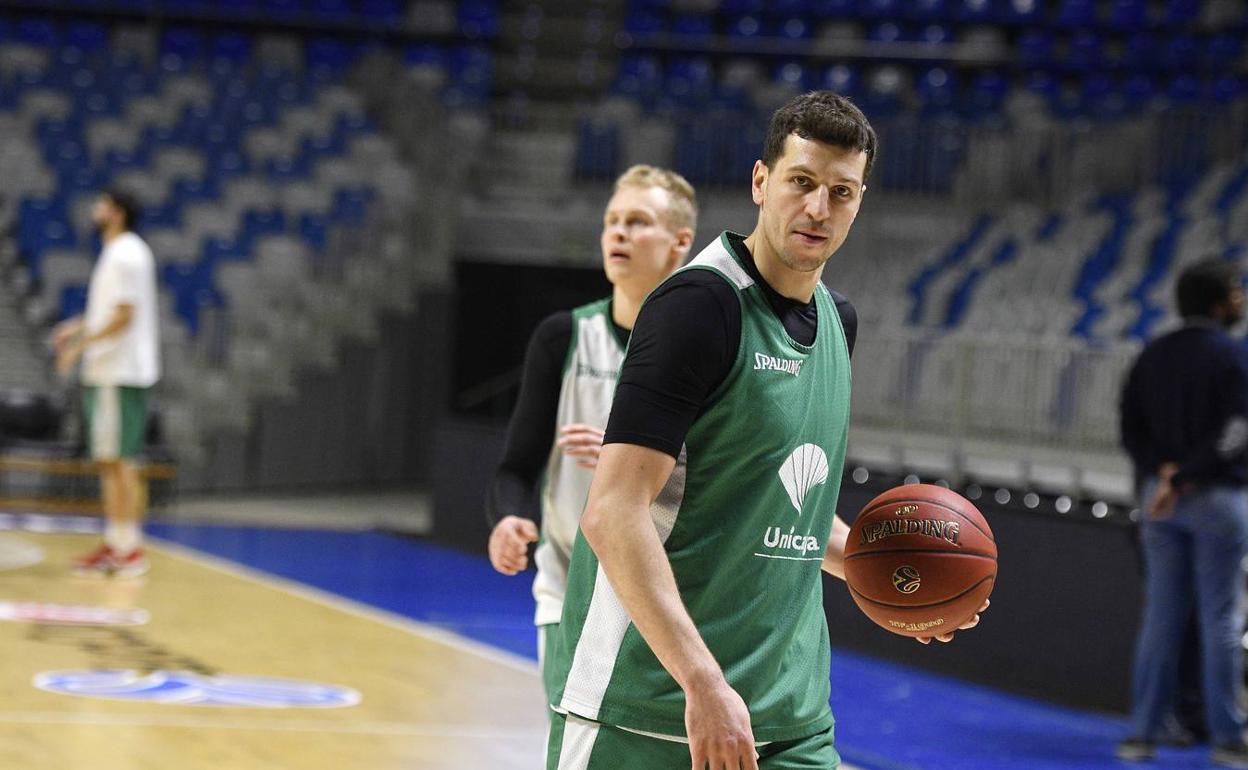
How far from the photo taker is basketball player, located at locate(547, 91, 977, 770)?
2.18 m

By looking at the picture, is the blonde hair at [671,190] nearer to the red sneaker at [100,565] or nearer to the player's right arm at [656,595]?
the player's right arm at [656,595]

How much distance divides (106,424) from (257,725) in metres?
3.22

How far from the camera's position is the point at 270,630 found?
7.45 metres

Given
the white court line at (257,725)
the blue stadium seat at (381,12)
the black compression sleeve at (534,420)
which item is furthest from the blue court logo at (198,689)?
the blue stadium seat at (381,12)

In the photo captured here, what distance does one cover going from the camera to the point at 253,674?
21.0ft

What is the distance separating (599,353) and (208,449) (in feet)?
32.8

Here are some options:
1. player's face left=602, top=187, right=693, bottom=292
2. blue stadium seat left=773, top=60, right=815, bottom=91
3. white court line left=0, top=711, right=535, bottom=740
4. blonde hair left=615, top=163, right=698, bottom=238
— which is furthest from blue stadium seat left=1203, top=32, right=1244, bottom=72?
player's face left=602, top=187, right=693, bottom=292

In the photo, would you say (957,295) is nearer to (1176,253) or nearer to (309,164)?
(1176,253)

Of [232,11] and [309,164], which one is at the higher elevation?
[232,11]

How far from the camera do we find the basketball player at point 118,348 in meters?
8.22

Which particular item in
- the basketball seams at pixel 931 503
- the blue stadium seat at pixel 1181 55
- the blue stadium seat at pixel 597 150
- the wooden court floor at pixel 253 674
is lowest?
the wooden court floor at pixel 253 674

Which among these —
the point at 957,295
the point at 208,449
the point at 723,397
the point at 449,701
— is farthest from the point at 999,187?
the point at 723,397

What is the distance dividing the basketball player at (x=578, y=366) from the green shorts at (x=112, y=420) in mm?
5183

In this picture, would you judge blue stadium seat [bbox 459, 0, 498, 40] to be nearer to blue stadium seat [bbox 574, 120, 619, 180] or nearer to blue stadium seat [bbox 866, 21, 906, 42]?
blue stadium seat [bbox 574, 120, 619, 180]
